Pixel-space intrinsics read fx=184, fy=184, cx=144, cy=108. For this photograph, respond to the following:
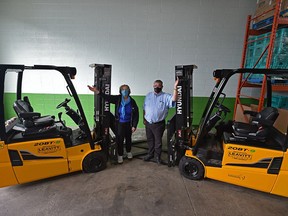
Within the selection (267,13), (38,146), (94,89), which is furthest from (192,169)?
(267,13)

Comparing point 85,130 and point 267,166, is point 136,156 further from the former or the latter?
point 267,166

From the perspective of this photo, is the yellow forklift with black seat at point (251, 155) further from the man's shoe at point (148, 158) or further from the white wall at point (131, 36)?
the white wall at point (131, 36)

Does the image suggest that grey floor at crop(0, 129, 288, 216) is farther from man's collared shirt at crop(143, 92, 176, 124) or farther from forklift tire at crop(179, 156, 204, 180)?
man's collared shirt at crop(143, 92, 176, 124)

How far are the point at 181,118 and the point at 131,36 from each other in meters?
3.25

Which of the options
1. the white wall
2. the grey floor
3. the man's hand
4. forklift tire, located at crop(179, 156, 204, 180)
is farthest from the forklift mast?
the white wall

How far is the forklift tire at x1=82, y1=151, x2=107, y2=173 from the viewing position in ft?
11.2

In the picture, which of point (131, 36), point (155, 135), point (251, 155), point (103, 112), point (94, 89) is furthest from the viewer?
point (131, 36)

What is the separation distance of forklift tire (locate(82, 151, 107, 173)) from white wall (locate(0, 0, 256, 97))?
9.06 feet

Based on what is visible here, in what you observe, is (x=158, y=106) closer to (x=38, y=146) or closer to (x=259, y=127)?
(x=259, y=127)

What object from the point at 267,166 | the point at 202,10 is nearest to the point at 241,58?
the point at 202,10

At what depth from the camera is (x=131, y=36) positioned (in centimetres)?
547

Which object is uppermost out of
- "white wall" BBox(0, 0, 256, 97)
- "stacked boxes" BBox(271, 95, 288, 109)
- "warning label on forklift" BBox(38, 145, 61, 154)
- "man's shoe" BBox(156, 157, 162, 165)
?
"white wall" BBox(0, 0, 256, 97)

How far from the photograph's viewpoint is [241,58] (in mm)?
5418

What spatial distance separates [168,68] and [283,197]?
13.3 ft
